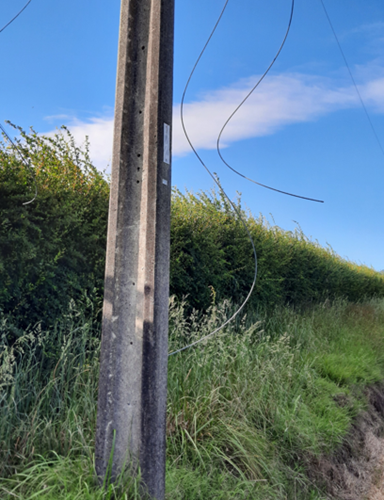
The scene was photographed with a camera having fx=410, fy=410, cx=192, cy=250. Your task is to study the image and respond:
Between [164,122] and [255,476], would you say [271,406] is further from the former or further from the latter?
[164,122]

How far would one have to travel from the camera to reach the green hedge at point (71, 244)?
10.9ft

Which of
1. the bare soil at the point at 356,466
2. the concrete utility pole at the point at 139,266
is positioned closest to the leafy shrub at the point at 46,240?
the concrete utility pole at the point at 139,266

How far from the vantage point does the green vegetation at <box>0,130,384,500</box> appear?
2.66 m

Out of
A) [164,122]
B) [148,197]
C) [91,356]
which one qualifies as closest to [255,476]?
[91,356]

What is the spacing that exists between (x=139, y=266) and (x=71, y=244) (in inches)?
60.8

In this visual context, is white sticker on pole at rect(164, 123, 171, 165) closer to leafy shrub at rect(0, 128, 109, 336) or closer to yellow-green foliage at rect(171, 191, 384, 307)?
leafy shrub at rect(0, 128, 109, 336)

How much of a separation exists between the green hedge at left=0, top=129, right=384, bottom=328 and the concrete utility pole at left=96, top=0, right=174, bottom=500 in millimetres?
1259

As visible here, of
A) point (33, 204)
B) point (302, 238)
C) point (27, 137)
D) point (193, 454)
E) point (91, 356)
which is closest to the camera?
point (193, 454)

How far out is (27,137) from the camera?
4992 millimetres

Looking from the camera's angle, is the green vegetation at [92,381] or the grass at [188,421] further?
the green vegetation at [92,381]

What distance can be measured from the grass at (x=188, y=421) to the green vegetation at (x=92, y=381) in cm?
1

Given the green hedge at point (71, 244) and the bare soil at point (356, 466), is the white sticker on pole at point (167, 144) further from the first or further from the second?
the bare soil at point (356, 466)

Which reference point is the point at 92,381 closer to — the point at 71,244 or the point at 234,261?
the point at 71,244

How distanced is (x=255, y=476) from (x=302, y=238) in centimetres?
856
